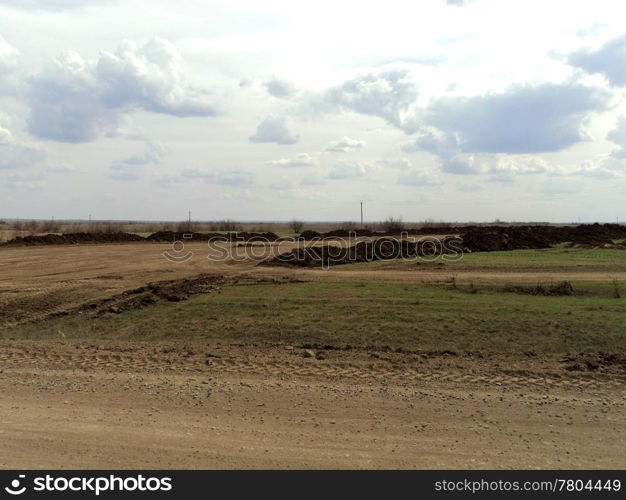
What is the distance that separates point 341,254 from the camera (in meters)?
29.7

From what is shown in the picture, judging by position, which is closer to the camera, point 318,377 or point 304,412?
point 304,412

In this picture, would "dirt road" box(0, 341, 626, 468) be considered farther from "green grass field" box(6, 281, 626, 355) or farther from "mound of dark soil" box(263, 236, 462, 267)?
"mound of dark soil" box(263, 236, 462, 267)

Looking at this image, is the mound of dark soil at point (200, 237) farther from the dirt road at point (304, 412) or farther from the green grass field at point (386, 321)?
the dirt road at point (304, 412)

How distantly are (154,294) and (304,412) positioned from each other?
37.3 feet

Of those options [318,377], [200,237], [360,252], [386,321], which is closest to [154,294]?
[386,321]

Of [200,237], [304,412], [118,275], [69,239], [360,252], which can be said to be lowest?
[304,412]

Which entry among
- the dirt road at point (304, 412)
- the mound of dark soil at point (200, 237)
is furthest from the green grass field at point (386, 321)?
the mound of dark soil at point (200, 237)

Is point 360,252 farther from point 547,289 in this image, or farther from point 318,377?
point 318,377

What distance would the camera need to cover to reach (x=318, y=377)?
8.78 m

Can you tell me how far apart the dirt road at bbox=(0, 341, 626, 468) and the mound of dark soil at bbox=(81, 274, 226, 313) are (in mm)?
5286

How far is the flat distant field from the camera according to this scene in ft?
19.5

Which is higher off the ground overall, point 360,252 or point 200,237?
point 200,237

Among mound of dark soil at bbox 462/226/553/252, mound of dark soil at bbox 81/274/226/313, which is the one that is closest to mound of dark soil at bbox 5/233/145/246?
mound of dark soil at bbox 81/274/226/313
